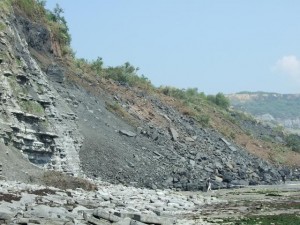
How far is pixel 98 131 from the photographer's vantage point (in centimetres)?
6072

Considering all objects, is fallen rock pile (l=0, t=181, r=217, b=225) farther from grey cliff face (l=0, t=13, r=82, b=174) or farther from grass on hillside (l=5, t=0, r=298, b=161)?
grass on hillside (l=5, t=0, r=298, b=161)

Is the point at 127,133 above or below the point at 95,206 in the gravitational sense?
above

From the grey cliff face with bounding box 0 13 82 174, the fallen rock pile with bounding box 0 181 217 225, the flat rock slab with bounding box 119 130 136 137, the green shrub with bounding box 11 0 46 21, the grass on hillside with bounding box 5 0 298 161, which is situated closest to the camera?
the fallen rock pile with bounding box 0 181 217 225

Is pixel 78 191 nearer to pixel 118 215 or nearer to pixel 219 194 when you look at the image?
pixel 118 215

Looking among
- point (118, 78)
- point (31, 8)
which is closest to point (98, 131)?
point (31, 8)

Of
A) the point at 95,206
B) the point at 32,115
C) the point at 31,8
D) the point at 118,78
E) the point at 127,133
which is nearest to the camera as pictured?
the point at 95,206

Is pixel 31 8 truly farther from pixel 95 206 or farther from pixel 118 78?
pixel 95 206

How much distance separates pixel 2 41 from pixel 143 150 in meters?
18.3

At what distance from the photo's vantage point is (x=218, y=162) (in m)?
70.2

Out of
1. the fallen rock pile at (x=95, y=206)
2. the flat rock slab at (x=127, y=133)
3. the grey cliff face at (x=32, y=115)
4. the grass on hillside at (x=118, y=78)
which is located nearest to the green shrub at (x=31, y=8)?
the grass on hillside at (x=118, y=78)

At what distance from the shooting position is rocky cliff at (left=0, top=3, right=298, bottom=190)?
166 ft

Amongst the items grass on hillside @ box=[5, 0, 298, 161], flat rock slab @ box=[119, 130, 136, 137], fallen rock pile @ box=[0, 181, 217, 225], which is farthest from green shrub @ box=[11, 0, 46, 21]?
fallen rock pile @ box=[0, 181, 217, 225]

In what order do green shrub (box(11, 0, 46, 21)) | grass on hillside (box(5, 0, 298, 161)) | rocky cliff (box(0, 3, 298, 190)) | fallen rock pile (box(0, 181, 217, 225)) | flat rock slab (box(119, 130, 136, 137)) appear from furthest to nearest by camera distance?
1. grass on hillside (box(5, 0, 298, 161))
2. green shrub (box(11, 0, 46, 21))
3. flat rock slab (box(119, 130, 136, 137))
4. rocky cliff (box(0, 3, 298, 190))
5. fallen rock pile (box(0, 181, 217, 225))

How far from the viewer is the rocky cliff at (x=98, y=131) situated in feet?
166
